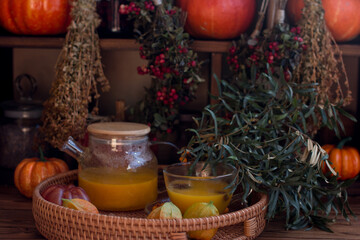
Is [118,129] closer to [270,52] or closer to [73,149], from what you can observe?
[73,149]

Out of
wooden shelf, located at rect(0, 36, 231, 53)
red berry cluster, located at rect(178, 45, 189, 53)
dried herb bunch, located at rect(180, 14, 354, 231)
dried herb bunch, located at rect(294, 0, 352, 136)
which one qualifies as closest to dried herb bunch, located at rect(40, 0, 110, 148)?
wooden shelf, located at rect(0, 36, 231, 53)

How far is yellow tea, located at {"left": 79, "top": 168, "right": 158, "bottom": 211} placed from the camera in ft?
3.67

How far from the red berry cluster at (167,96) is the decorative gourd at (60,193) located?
398 mm

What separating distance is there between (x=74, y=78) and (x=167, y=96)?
289 millimetres

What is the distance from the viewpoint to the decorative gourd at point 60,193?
1055mm

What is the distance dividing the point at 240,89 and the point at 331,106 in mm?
279

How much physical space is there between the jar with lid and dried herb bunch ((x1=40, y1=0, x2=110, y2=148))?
151 millimetres

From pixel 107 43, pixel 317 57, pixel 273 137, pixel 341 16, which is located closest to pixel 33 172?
pixel 107 43

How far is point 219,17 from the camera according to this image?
1313 millimetres

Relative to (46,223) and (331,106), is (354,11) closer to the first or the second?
(331,106)

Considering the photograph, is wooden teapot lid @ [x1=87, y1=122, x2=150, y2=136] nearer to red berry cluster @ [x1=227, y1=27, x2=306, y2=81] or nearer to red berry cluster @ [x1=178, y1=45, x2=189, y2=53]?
red berry cluster @ [x1=178, y1=45, x2=189, y2=53]

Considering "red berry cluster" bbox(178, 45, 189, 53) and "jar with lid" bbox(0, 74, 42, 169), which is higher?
"red berry cluster" bbox(178, 45, 189, 53)

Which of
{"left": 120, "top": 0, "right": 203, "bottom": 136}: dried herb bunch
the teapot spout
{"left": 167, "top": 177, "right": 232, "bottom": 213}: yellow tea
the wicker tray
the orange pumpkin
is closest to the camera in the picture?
the wicker tray

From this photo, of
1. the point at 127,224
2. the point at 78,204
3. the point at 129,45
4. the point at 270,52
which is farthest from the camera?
the point at 129,45
